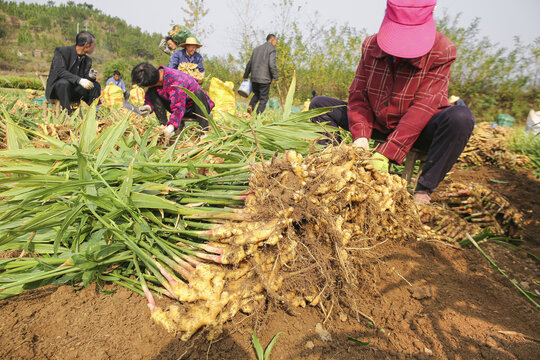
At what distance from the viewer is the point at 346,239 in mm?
1199

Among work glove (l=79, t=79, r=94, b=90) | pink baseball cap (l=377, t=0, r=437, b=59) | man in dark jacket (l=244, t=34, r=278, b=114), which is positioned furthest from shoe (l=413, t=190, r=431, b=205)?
work glove (l=79, t=79, r=94, b=90)

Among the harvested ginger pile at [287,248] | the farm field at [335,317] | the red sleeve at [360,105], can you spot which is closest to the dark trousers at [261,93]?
the red sleeve at [360,105]

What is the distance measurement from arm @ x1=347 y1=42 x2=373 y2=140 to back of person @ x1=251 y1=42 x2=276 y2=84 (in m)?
3.91

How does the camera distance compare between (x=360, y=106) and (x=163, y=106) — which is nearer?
(x=360, y=106)

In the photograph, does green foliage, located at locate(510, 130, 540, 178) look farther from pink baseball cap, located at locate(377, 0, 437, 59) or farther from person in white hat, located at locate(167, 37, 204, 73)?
person in white hat, located at locate(167, 37, 204, 73)

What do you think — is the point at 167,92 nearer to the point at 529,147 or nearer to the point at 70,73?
the point at 70,73

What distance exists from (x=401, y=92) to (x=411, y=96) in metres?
0.07

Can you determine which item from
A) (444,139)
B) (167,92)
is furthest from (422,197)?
(167,92)

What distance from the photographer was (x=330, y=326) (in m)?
1.11

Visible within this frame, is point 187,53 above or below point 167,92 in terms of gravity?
above

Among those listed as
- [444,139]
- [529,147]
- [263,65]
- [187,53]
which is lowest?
[444,139]

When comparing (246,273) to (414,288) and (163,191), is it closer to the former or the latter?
(163,191)

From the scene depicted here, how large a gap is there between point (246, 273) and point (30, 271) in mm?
838

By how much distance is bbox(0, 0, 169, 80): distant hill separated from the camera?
3312cm
